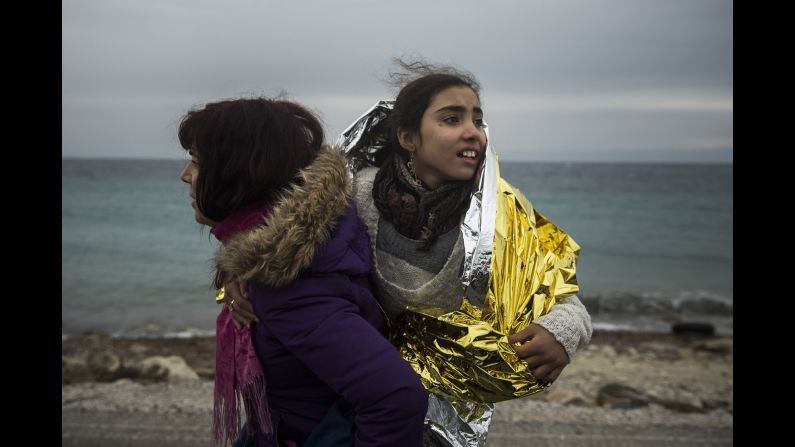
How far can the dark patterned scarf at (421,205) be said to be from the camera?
2.09 metres

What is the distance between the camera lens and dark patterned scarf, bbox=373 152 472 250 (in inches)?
82.4

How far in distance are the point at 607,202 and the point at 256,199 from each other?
39728 mm

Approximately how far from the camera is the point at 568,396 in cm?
722

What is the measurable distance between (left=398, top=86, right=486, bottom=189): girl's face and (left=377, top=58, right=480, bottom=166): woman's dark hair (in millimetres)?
25

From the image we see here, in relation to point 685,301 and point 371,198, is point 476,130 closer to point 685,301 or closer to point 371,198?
point 371,198

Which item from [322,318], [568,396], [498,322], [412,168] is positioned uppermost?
[412,168]

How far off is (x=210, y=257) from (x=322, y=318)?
4.18ft

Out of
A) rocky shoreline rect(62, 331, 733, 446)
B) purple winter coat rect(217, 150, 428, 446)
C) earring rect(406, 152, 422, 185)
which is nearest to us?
purple winter coat rect(217, 150, 428, 446)

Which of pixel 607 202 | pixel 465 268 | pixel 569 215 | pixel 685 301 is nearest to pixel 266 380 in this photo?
pixel 465 268

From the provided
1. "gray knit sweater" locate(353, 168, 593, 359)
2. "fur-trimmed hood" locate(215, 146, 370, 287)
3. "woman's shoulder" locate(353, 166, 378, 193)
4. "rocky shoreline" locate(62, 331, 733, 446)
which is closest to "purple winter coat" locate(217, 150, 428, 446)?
"fur-trimmed hood" locate(215, 146, 370, 287)

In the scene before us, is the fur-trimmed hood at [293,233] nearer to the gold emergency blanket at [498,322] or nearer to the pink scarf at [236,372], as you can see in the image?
the pink scarf at [236,372]

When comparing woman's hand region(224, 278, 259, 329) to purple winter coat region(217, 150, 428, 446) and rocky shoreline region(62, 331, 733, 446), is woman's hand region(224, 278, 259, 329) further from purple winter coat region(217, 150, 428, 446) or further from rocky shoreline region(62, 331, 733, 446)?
rocky shoreline region(62, 331, 733, 446)

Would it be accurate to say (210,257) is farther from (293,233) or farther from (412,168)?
(293,233)

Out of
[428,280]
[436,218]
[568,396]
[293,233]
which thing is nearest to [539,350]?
[428,280]
